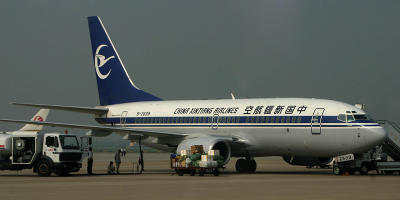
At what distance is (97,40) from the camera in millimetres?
44500

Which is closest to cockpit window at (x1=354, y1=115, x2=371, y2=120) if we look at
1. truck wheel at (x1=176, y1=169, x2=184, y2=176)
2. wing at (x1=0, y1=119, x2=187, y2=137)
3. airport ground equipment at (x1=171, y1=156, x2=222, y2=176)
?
airport ground equipment at (x1=171, y1=156, x2=222, y2=176)

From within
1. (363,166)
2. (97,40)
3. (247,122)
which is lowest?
(363,166)

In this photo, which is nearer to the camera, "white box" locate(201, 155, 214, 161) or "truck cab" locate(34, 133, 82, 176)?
"white box" locate(201, 155, 214, 161)

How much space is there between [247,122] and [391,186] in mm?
12733

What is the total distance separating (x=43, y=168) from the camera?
31438 millimetres

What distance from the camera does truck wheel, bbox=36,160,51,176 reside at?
31141 mm

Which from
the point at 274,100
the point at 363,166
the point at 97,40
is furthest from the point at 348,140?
the point at 97,40

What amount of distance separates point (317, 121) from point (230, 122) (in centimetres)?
546

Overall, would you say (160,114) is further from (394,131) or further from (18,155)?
(394,131)

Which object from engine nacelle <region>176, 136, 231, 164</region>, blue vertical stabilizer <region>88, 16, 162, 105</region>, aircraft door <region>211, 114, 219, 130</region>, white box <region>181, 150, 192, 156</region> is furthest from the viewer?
blue vertical stabilizer <region>88, 16, 162, 105</region>

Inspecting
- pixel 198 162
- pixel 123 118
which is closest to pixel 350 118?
pixel 198 162

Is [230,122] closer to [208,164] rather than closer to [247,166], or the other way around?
[247,166]

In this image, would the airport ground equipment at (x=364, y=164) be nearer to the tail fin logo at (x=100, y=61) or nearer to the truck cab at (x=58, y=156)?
the truck cab at (x=58, y=156)

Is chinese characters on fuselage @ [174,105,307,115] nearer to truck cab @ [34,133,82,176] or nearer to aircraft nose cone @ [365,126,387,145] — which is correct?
aircraft nose cone @ [365,126,387,145]
